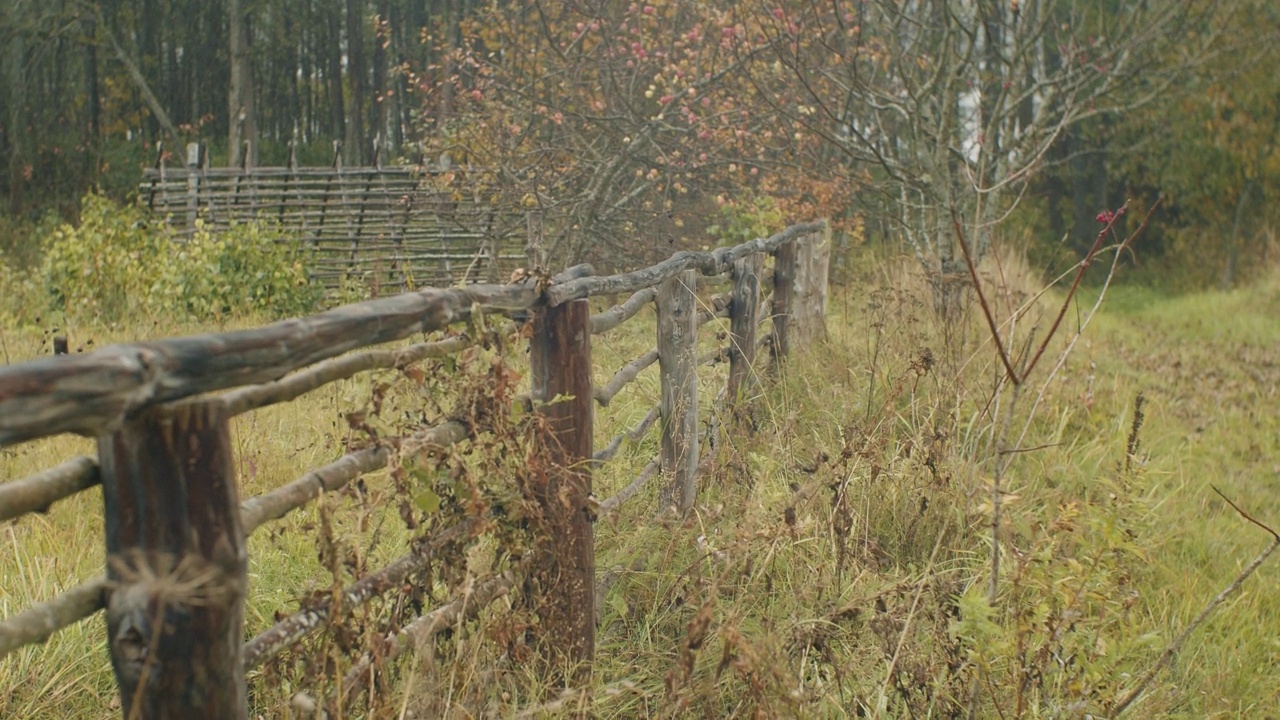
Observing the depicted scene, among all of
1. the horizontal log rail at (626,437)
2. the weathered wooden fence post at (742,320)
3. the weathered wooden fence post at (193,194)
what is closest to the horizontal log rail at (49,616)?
the horizontal log rail at (626,437)

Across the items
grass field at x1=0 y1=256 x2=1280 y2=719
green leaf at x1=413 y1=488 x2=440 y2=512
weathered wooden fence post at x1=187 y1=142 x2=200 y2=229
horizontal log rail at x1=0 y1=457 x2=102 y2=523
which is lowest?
grass field at x1=0 y1=256 x2=1280 y2=719

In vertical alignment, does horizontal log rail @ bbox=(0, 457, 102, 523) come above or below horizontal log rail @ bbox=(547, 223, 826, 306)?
below

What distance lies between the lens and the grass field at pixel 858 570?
2961 millimetres

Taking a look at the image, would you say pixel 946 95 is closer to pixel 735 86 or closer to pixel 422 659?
pixel 735 86

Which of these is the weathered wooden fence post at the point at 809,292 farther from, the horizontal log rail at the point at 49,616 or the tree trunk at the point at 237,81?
the tree trunk at the point at 237,81

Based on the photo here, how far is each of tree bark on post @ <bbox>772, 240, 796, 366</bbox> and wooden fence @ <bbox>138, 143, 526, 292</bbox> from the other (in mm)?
5347

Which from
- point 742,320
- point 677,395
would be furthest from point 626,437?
point 742,320

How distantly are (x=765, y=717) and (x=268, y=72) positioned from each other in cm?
3308

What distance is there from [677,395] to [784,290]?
8.30ft

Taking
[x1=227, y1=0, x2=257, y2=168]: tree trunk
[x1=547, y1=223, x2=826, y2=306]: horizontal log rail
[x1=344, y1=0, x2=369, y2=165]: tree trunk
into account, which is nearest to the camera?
[x1=547, y1=223, x2=826, y2=306]: horizontal log rail

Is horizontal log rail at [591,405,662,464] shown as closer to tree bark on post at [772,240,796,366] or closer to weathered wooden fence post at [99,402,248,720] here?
weathered wooden fence post at [99,402,248,720]

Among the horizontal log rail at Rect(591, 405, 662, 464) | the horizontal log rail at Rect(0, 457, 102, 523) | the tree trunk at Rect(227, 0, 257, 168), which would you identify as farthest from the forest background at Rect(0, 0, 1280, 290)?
the horizontal log rail at Rect(0, 457, 102, 523)

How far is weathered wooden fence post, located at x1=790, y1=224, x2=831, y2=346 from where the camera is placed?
786cm

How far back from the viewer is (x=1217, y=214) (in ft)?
67.6
